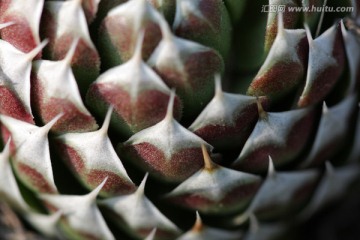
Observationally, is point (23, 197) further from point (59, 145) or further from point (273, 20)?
point (273, 20)

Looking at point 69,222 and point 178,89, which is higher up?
point 178,89

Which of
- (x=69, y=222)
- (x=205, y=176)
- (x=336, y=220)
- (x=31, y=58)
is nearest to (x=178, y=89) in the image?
(x=205, y=176)

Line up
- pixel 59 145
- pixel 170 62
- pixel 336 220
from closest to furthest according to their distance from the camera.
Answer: pixel 170 62 → pixel 59 145 → pixel 336 220

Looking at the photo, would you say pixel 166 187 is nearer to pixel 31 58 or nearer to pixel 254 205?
pixel 254 205

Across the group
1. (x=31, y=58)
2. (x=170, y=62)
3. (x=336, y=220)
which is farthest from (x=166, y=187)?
(x=336, y=220)

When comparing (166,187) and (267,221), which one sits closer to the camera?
(166,187)

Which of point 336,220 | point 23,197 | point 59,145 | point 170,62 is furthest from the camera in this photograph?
point 336,220

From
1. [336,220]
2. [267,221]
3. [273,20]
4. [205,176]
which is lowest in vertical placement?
[336,220]
